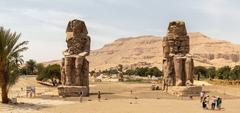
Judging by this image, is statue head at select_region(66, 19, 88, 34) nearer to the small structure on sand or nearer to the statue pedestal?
the small structure on sand

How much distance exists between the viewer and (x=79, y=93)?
95.8 ft

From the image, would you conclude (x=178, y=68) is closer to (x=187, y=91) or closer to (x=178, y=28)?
(x=187, y=91)

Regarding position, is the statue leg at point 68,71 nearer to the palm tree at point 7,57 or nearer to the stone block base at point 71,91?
the stone block base at point 71,91

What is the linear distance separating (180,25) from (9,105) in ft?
52.6

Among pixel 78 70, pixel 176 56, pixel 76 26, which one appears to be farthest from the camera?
pixel 176 56

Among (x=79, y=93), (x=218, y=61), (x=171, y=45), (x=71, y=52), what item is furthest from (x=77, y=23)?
(x=218, y=61)

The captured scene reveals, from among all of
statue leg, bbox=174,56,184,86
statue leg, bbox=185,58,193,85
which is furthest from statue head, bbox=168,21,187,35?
statue leg, bbox=185,58,193,85

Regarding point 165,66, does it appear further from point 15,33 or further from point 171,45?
point 15,33

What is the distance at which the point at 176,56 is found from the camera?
3203cm

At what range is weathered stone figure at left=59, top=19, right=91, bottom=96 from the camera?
29844 mm

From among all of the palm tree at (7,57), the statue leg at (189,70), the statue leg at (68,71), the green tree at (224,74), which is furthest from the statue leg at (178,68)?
the green tree at (224,74)

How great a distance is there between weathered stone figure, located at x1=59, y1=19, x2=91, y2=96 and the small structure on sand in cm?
→ 643

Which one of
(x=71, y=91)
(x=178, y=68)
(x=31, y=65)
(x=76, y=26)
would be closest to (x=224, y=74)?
(x=31, y=65)

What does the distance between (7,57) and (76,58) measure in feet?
23.2
